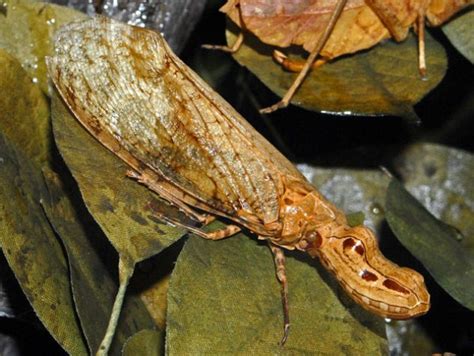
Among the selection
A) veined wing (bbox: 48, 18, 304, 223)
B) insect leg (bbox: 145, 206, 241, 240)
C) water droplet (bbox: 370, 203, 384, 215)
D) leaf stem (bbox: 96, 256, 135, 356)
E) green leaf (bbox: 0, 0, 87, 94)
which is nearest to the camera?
leaf stem (bbox: 96, 256, 135, 356)

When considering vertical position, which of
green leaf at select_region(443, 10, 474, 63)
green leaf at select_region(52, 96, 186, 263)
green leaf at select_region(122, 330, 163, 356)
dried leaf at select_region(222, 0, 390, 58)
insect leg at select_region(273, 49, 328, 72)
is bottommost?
green leaf at select_region(122, 330, 163, 356)

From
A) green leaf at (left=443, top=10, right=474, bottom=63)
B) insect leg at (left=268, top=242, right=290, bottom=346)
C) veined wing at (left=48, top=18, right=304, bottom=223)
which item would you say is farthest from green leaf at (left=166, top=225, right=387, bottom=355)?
green leaf at (left=443, top=10, right=474, bottom=63)

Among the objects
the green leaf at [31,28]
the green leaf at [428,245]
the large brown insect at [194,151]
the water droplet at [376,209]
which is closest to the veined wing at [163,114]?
the large brown insect at [194,151]

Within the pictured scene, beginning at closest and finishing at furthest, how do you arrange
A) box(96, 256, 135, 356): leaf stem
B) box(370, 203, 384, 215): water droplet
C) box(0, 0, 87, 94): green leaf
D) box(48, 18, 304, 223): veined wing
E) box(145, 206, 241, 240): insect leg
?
box(96, 256, 135, 356): leaf stem < box(145, 206, 241, 240): insect leg < box(48, 18, 304, 223): veined wing < box(0, 0, 87, 94): green leaf < box(370, 203, 384, 215): water droplet

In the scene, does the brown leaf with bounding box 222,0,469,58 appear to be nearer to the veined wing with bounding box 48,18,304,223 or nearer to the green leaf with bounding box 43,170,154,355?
the veined wing with bounding box 48,18,304,223

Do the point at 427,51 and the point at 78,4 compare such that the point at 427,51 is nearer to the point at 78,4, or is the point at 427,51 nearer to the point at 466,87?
the point at 466,87

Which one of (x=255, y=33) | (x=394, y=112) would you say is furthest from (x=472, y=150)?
(x=255, y=33)

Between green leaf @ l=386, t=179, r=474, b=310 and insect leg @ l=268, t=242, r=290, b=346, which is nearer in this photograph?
insect leg @ l=268, t=242, r=290, b=346

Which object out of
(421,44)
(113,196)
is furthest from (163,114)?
(421,44)
